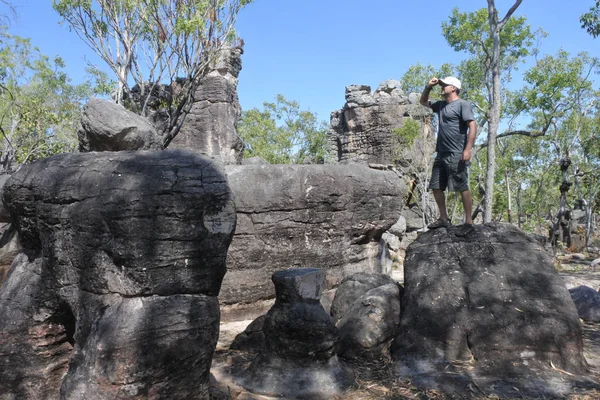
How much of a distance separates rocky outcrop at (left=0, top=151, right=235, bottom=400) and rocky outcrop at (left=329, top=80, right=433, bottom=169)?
17.1 m

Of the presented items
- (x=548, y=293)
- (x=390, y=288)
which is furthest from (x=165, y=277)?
(x=548, y=293)

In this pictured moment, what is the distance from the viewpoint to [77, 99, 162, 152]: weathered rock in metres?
4.30

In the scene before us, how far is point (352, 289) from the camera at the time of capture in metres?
5.63

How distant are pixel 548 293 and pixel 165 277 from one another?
11.7ft

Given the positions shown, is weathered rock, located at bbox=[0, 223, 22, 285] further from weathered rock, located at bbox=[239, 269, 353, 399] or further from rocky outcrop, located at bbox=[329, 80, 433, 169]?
rocky outcrop, located at bbox=[329, 80, 433, 169]

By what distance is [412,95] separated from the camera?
73.8ft

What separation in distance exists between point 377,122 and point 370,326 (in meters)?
17.9

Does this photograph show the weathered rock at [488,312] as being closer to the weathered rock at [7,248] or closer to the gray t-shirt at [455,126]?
the gray t-shirt at [455,126]

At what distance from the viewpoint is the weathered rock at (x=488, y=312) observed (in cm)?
411

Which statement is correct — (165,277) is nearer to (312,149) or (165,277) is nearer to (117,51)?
(117,51)

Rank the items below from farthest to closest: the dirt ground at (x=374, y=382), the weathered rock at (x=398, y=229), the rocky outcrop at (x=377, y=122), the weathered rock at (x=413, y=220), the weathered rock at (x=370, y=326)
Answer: the rocky outcrop at (x=377, y=122) < the weathered rock at (x=413, y=220) < the weathered rock at (x=398, y=229) < the weathered rock at (x=370, y=326) < the dirt ground at (x=374, y=382)

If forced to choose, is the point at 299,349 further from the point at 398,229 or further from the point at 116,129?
the point at 398,229

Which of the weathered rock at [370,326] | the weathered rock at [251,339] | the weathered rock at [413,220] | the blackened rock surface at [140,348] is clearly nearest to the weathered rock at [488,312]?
the weathered rock at [370,326]

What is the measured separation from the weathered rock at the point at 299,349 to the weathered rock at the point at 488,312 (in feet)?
2.53
